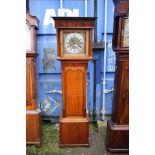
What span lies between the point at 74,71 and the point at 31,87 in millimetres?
475

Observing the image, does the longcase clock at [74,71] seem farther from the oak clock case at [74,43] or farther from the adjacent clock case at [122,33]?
the adjacent clock case at [122,33]

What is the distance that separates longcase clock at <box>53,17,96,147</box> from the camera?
7.46ft

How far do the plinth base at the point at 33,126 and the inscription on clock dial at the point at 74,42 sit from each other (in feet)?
2.44

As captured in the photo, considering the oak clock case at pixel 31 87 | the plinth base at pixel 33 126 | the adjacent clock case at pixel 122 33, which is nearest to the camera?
the adjacent clock case at pixel 122 33

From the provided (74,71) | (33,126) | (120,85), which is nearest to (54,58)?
(74,71)

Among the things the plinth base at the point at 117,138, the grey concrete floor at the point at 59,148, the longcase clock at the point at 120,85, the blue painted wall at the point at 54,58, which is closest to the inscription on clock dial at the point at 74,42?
the longcase clock at the point at 120,85

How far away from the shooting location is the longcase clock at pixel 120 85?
207 cm

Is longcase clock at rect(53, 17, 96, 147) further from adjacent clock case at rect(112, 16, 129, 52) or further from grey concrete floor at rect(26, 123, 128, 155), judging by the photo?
adjacent clock case at rect(112, 16, 129, 52)

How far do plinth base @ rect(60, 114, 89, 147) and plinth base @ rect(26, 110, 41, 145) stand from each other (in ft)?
0.84

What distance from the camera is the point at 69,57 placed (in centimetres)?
235

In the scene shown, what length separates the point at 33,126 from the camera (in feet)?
8.18

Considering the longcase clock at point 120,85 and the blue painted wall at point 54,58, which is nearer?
the longcase clock at point 120,85
